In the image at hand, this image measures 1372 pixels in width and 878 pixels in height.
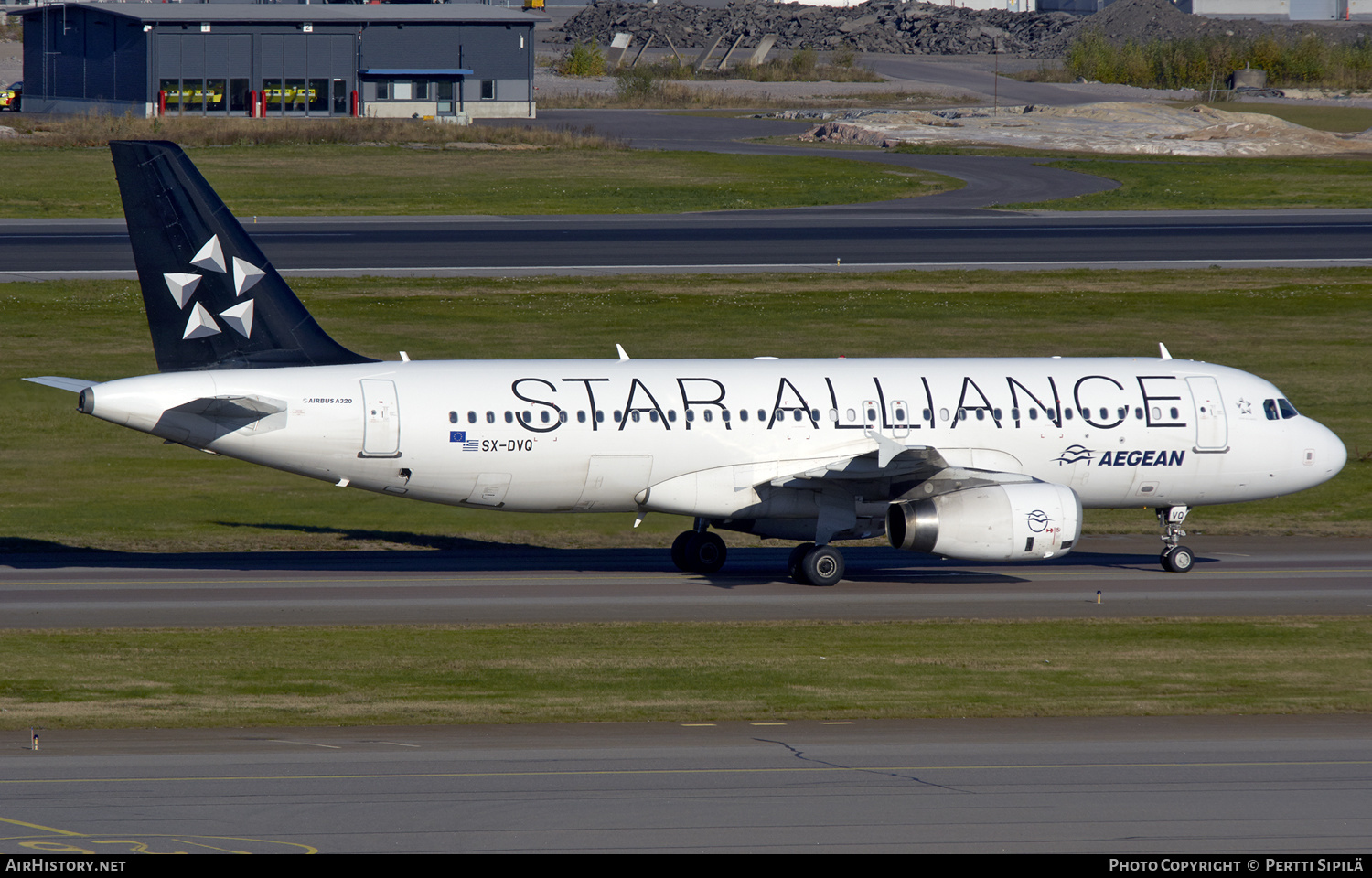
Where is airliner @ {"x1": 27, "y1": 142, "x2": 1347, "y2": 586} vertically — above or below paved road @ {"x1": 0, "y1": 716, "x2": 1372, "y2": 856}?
above

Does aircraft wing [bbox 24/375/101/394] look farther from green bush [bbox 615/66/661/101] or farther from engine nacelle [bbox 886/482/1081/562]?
green bush [bbox 615/66/661/101]

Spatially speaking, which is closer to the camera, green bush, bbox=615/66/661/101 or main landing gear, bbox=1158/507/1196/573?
main landing gear, bbox=1158/507/1196/573

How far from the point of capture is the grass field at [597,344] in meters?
38.9

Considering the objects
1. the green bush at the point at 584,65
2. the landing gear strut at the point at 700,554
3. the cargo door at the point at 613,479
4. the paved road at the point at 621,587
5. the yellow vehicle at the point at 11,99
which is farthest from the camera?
the green bush at the point at 584,65

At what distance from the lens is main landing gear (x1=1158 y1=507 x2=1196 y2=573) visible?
3384 centimetres

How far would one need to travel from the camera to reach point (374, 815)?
17312mm

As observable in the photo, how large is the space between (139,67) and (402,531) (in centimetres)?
10046

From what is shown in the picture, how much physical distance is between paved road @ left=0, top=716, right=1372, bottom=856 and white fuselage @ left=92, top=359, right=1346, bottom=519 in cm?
962

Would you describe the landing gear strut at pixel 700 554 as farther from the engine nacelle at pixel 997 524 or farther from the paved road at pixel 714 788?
the paved road at pixel 714 788

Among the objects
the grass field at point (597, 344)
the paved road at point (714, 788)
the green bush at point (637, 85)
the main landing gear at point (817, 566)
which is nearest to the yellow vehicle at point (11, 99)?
the green bush at point (637, 85)

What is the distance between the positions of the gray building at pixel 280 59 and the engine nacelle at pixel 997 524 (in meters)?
109

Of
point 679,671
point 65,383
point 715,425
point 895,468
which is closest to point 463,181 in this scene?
point 65,383

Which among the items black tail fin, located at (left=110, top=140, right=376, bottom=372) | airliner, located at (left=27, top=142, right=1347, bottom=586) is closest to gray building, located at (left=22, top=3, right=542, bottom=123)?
black tail fin, located at (left=110, top=140, right=376, bottom=372)
